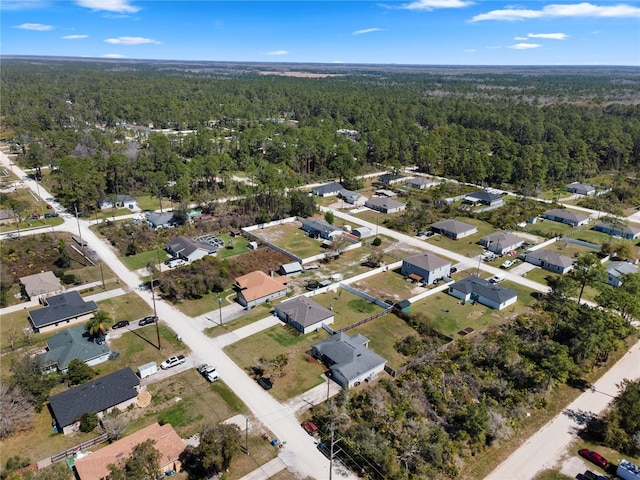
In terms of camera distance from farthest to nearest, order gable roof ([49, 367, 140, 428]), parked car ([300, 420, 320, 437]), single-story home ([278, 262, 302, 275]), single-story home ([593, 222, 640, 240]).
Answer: single-story home ([593, 222, 640, 240]), single-story home ([278, 262, 302, 275]), gable roof ([49, 367, 140, 428]), parked car ([300, 420, 320, 437])

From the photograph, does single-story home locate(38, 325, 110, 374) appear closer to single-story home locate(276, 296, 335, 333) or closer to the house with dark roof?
the house with dark roof

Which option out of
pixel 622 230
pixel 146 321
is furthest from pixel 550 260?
pixel 146 321

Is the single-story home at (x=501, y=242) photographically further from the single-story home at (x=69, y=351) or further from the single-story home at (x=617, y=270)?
the single-story home at (x=69, y=351)

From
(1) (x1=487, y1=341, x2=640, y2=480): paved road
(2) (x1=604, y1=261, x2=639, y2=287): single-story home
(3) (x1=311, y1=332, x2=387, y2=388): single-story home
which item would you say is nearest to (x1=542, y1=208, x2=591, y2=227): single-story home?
(2) (x1=604, y1=261, x2=639, y2=287): single-story home

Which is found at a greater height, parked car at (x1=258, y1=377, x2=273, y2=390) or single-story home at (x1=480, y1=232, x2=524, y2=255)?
single-story home at (x1=480, y1=232, x2=524, y2=255)

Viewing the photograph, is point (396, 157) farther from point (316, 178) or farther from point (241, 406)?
point (241, 406)

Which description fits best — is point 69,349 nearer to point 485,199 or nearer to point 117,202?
point 117,202

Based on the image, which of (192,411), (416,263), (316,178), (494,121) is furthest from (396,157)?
(192,411)
